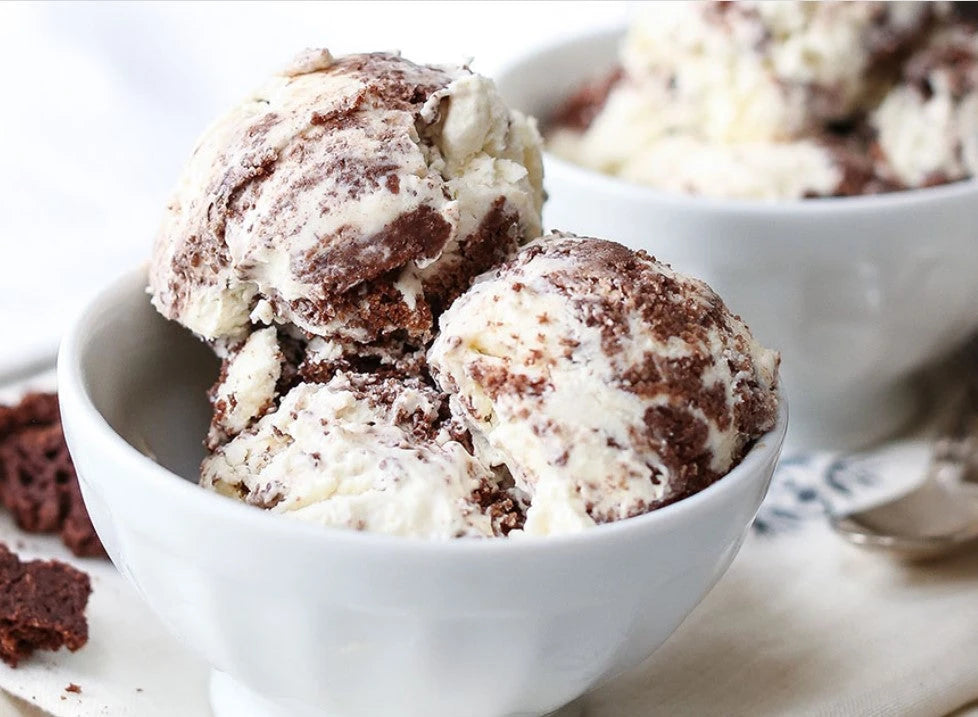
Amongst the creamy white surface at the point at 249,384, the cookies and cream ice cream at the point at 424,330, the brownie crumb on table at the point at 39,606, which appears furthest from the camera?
the brownie crumb on table at the point at 39,606

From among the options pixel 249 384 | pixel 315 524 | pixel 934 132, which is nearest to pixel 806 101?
pixel 934 132

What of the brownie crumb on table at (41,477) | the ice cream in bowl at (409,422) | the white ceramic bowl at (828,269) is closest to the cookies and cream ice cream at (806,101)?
the white ceramic bowl at (828,269)

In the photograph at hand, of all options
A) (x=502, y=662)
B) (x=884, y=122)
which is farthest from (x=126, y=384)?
(x=884, y=122)

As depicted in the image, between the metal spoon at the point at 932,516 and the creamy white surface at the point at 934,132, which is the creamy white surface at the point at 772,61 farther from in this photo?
the metal spoon at the point at 932,516

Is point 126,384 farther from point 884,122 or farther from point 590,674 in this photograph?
point 884,122

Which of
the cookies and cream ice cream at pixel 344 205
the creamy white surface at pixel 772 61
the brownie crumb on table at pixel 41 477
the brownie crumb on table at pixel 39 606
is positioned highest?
the cookies and cream ice cream at pixel 344 205

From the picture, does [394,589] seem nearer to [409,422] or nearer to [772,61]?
[409,422]

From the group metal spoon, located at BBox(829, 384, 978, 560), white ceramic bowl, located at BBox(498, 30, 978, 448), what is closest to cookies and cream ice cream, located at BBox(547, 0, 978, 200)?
white ceramic bowl, located at BBox(498, 30, 978, 448)

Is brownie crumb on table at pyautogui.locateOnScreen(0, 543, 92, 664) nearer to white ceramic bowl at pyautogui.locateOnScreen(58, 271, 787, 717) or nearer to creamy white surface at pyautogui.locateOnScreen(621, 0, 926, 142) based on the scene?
white ceramic bowl at pyautogui.locateOnScreen(58, 271, 787, 717)
